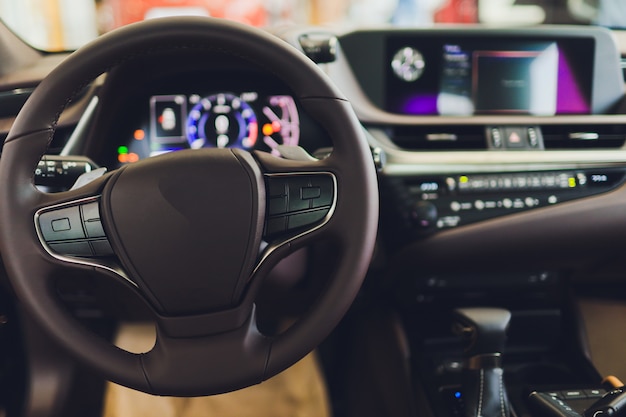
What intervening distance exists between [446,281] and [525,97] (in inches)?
16.3

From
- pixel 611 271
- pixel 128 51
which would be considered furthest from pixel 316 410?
pixel 128 51

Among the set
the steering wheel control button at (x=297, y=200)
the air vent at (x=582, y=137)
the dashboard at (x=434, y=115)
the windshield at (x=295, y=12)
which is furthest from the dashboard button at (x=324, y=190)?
the air vent at (x=582, y=137)

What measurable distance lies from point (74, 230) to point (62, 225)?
0.05 feet

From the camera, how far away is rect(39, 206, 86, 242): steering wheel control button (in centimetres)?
71

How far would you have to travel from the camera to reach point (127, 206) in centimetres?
71

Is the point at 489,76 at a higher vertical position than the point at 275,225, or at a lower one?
higher

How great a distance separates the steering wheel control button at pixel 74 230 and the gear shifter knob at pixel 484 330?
0.58 metres

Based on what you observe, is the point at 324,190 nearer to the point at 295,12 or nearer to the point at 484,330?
the point at 484,330

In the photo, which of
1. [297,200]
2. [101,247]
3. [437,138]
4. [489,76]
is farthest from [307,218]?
[489,76]

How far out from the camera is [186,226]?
2.33ft

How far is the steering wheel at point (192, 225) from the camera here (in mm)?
697

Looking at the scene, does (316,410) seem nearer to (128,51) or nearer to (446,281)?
(446,281)

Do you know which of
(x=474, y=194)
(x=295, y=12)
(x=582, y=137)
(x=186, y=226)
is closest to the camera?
(x=186, y=226)

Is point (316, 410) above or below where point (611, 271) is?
below
